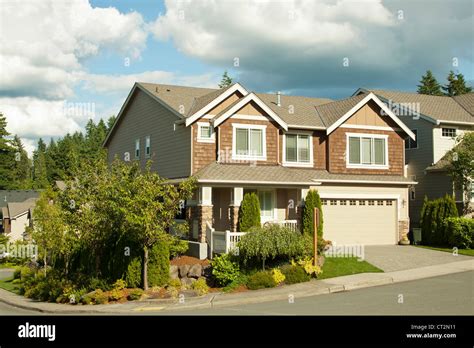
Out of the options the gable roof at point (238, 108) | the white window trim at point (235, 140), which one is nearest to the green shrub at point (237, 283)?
the white window trim at point (235, 140)

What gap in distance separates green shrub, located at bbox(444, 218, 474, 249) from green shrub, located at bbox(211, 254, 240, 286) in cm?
1324

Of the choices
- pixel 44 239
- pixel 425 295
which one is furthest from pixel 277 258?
pixel 44 239

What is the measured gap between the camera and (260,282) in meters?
20.7

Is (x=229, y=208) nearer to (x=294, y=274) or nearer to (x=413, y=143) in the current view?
(x=294, y=274)

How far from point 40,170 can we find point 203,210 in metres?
104

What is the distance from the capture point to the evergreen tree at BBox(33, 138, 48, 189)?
10335 cm

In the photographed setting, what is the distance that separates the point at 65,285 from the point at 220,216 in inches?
344

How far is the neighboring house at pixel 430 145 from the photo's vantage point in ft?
111

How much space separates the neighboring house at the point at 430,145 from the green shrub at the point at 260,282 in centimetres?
1659

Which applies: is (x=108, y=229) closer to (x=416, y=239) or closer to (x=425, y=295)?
(x=425, y=295)

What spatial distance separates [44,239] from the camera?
24125 millimetres

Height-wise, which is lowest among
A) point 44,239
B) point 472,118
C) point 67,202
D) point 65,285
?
point 65,285

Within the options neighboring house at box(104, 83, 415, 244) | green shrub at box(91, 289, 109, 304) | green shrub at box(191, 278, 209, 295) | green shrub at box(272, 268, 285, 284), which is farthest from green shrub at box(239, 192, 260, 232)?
green shrub at box(91, 289, 109, 304)
